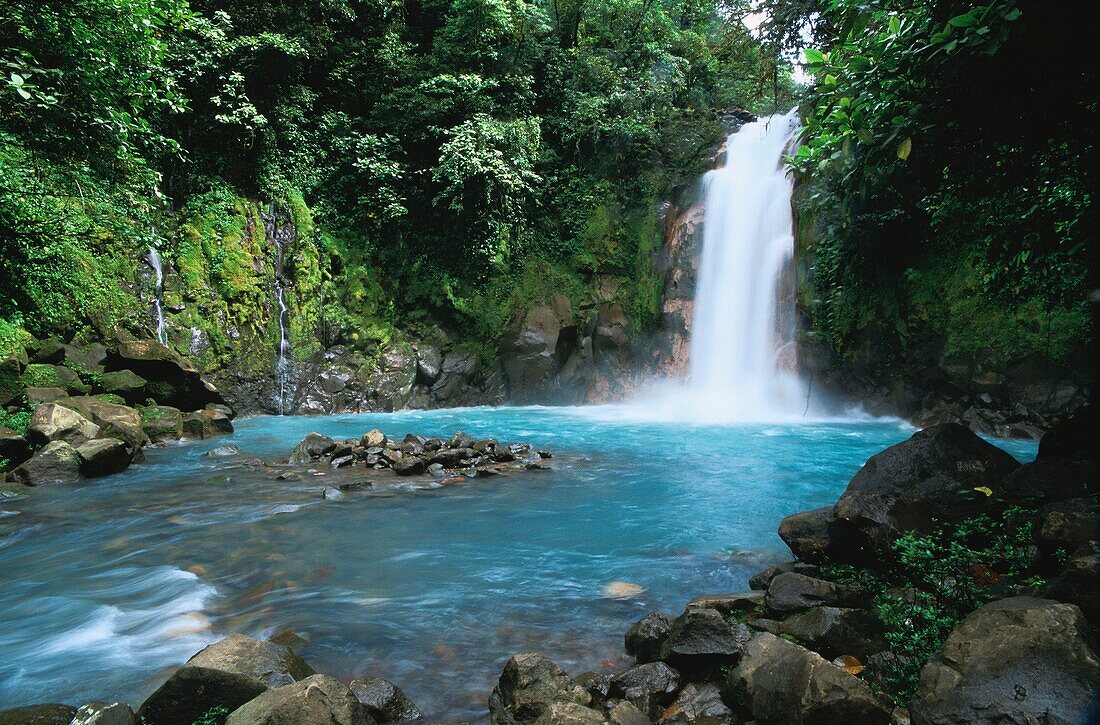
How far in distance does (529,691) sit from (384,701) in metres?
0.75

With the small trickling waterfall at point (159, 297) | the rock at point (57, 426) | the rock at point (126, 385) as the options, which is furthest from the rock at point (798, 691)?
the small trickling waterfall at point (159, 297)

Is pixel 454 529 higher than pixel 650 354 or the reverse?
the reverse

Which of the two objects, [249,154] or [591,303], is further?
[591,303]

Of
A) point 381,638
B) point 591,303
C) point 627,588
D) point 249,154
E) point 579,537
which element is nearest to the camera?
point 381,638

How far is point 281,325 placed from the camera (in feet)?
50.8

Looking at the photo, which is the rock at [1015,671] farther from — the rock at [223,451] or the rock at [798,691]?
the rock at [223,451]

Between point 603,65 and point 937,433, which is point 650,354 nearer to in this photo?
point 603,65

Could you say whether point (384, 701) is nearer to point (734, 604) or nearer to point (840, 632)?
point (734, 604)

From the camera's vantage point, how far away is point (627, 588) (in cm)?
466

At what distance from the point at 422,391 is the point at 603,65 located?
1278cm

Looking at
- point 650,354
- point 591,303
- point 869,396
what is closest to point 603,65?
point 591,303

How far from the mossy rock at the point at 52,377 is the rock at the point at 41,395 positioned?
0.87ft

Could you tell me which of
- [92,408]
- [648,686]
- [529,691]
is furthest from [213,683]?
[92,408]

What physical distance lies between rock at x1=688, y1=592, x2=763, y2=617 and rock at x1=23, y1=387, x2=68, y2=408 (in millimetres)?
9778
